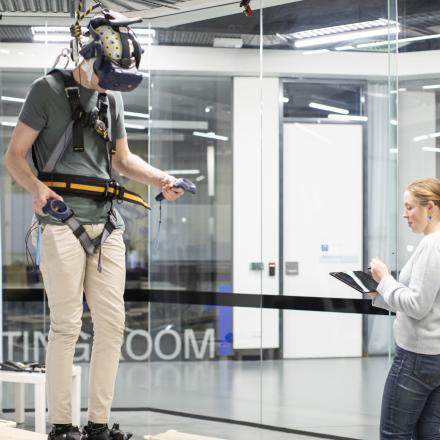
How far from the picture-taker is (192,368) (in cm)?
527

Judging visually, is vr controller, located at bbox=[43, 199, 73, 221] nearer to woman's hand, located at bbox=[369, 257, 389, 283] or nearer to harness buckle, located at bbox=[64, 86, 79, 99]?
harness buckle, located at bbox=[64, 86, 79, 99]

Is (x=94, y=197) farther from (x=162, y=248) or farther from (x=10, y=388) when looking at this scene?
(x=10, y=388)

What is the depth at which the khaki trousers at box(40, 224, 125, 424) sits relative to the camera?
2498 millimetres

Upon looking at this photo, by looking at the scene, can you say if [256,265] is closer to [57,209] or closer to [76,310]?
[76,310]

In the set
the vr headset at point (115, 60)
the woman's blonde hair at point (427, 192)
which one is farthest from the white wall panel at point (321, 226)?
the vr headset at point (115, 60)

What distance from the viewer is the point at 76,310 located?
2521 millimetres

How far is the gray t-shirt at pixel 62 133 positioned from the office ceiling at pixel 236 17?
6.88 ft

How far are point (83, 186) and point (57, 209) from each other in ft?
0.50

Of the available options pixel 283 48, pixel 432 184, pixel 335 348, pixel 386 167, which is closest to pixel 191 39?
pixel 283 48

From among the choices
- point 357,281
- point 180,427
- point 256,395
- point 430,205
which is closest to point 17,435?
point 357,281

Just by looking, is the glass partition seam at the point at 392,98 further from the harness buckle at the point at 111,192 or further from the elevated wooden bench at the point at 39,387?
the harness buckle at the point at 111,192

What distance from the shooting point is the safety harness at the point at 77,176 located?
2516 mm

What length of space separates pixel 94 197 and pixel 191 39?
2.78m

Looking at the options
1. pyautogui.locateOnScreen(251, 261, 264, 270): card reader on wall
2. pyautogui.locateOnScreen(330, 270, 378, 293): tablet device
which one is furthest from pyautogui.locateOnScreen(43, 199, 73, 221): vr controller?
pyautogui.locateOnScreen(251, 261, 264, 270): card reader on wall
